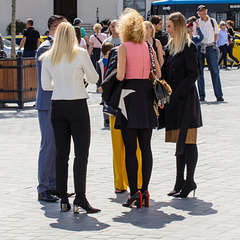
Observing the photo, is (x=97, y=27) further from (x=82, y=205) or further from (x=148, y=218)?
(x=148, y=218)

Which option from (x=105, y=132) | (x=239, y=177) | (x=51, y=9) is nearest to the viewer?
(x=239, y=177)

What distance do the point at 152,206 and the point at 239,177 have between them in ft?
5.08

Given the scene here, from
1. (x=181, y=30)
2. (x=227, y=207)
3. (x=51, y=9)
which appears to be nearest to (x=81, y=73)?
(x=181, y=30)

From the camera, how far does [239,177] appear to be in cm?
758

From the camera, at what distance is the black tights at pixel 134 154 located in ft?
21.1

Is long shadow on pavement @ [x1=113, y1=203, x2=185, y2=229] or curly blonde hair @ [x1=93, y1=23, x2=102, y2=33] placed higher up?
curly blonde hair @ [x1=93, y1=23, x2=102, y2=33]

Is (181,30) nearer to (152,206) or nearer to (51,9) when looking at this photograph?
(152,206)

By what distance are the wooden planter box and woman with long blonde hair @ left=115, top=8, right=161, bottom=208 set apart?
8.15 metres

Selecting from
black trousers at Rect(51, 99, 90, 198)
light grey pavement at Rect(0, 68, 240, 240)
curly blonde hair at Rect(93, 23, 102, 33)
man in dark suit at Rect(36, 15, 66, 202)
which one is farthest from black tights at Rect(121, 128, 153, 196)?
curly blonde hair at Rect(93, 23, 102, 33)

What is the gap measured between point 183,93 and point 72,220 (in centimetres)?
168

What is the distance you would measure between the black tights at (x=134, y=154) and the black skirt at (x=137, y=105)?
3.3 inches

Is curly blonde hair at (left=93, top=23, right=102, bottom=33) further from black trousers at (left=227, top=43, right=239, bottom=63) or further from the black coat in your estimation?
the black coat

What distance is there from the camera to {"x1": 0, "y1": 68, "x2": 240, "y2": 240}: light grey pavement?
555cm

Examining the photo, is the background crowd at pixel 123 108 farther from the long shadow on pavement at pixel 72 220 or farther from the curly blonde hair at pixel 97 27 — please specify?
the curly blonde hair at pixel 97 27
